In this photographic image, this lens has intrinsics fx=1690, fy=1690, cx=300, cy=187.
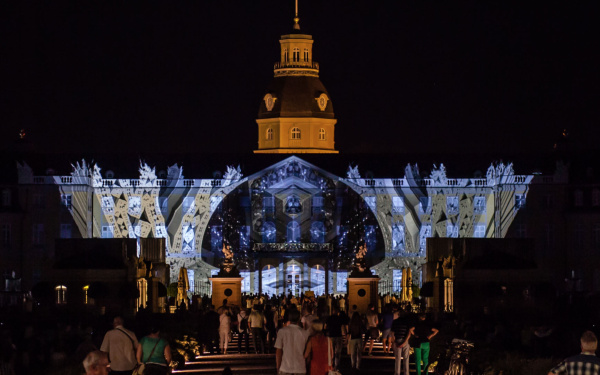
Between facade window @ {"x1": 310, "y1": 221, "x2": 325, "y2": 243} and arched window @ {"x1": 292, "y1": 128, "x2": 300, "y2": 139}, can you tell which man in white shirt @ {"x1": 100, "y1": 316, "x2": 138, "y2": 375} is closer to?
facade window @ {"x1": 310, "y1": 221, "x2": 325, "y2": 243}

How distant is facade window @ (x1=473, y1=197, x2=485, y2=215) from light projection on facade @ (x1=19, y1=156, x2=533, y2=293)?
60mm

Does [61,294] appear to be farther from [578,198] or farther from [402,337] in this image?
[578,198]

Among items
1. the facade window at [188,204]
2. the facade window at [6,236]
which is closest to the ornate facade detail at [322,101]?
the facade window at [188,204]

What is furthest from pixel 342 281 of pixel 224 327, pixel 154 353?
pixel 154 353

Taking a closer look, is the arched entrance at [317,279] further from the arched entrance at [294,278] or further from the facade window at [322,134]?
the facade window at [322,134]

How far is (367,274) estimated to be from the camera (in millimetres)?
58312

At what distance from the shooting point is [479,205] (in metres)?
102

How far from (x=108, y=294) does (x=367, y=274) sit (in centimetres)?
895

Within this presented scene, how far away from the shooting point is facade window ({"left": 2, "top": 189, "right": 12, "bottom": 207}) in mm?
98438

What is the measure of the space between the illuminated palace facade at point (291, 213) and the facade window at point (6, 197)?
50.8 inches

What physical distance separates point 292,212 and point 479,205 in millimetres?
11313

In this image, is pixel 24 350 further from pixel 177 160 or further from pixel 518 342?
pixel 177 160

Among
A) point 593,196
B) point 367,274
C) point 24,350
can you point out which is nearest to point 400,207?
point 593,196

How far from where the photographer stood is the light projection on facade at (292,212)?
99500 mm
